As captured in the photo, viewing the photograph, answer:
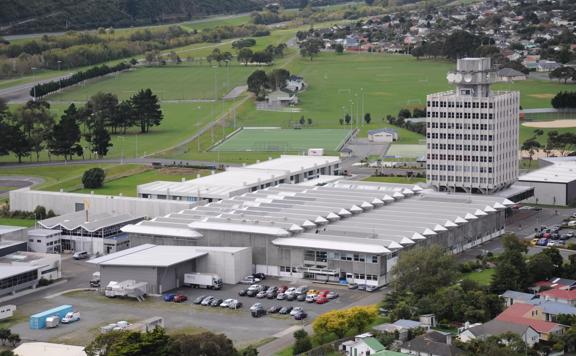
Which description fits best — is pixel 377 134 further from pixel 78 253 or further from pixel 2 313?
pixel 2 313

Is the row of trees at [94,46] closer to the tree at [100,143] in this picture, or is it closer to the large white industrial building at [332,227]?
the tree at [100,143]

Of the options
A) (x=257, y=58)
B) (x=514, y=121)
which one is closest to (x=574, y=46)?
(x=257, y=58)

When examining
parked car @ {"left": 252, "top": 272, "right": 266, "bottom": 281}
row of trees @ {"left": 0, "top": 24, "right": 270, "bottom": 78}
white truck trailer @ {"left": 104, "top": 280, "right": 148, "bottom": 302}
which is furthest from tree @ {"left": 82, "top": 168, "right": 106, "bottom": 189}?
row of trees @ {"left": 0, "top": 24, "right": 270, "bottom": 78}

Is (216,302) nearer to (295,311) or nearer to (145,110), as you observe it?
(295,311)

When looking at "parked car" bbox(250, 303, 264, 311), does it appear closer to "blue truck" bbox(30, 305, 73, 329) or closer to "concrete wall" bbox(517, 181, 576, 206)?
"blue truck" bbox(30, 305, 73, 329)

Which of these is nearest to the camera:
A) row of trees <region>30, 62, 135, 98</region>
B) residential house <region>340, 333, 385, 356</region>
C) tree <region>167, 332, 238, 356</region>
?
tree <region>167, 332, 238, 356</region>
